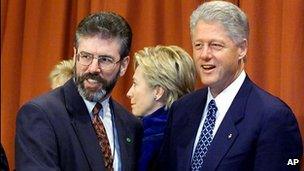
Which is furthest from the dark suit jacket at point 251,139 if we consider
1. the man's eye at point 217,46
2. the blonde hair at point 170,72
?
the blonde hair at point 170,72

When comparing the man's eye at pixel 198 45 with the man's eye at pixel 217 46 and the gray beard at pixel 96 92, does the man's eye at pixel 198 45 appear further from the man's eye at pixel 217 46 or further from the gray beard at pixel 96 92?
the gray beard at pixel 96 92

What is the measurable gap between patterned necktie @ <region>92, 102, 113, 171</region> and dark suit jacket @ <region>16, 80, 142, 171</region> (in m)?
0.03

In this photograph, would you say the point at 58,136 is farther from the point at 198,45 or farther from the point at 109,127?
the point at 198,45

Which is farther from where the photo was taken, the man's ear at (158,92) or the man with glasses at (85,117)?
the man's ear at (158,92)

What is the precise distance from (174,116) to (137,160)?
190 mm

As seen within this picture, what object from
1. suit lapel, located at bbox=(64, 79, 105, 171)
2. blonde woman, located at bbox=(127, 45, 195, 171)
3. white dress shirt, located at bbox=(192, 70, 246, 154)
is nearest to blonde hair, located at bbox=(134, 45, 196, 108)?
blonde woman, located at bbox=(127, 45, 195, 171)

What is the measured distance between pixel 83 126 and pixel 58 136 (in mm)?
105

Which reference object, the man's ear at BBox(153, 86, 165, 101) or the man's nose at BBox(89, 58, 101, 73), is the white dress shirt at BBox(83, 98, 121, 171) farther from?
the man's ear at BBox(153, 86, 165, 101)

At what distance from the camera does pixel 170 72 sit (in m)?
2.49

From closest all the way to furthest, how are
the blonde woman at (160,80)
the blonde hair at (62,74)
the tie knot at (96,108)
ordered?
the tie knot at (96,108)
the blonde woman at (160,80)
the blonde hair at (62,74)

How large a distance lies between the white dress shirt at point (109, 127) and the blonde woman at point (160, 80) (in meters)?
0.26

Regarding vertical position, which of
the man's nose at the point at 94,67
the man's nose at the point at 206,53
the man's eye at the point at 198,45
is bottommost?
the man's nose at the point at 94,67

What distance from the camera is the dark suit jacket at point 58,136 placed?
188 cm

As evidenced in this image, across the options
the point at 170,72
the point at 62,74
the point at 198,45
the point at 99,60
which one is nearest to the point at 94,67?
the point at 99,60
